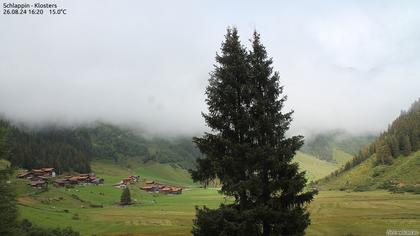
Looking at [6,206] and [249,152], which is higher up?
[249,152]

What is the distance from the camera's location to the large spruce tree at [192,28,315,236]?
998 inches

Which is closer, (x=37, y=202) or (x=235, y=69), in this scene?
(x=235, y=69)

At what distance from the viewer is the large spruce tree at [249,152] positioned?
83.1 feet

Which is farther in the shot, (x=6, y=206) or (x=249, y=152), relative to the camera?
(x=6, y=206)

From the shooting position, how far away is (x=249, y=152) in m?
25.8

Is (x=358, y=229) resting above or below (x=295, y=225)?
below

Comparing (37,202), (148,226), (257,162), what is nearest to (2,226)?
(257,162)

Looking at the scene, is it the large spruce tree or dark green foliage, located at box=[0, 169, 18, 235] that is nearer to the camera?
the large spruce tree

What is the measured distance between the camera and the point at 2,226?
1677 inches

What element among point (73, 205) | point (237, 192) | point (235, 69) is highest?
point (235, 69)

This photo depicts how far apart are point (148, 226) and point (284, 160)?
306 feet

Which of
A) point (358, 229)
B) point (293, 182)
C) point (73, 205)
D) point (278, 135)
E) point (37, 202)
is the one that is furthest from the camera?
point (73, 205)

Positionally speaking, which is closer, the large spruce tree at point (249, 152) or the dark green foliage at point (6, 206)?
the large spruce tree at point (249, 152)

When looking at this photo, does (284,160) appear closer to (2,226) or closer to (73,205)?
(2,226)
